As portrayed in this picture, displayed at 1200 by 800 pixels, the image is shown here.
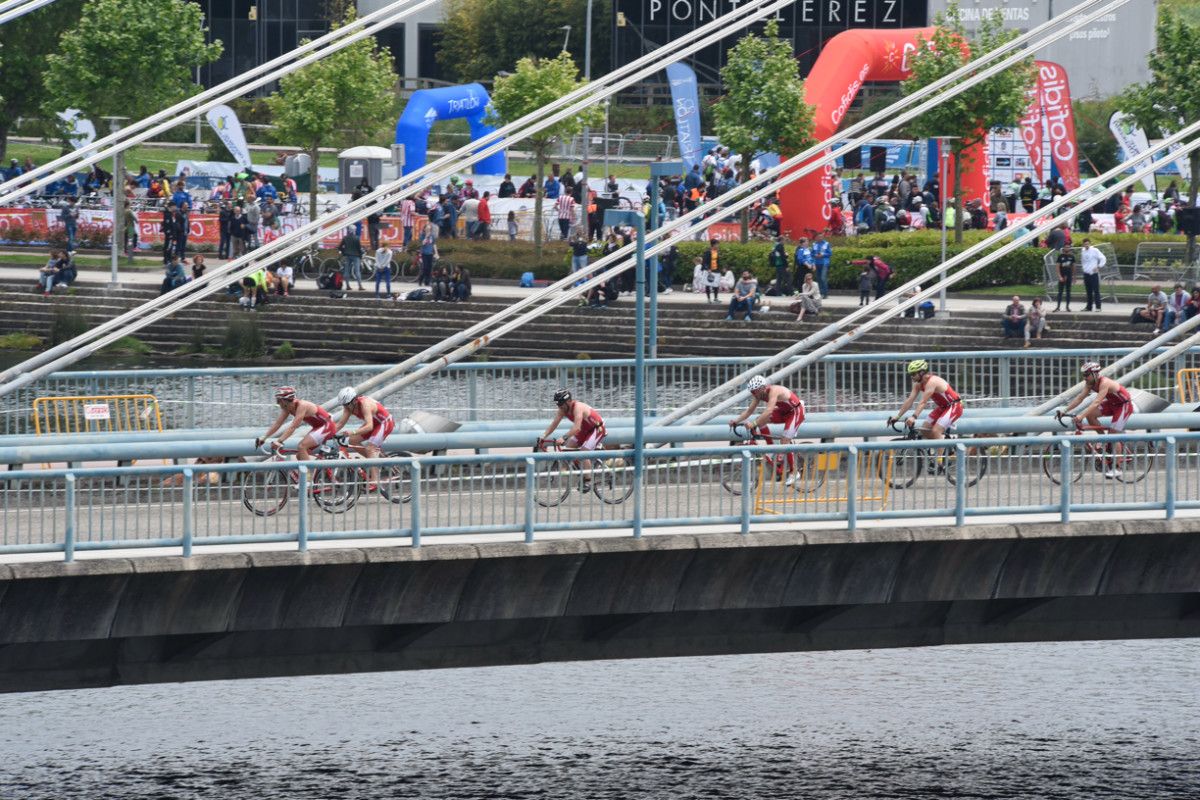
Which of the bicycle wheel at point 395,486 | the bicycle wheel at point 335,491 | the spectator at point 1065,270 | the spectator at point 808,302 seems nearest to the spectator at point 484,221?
the spectator at point 808,302

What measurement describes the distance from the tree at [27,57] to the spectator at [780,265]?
2527cm

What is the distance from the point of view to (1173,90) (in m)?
51.8

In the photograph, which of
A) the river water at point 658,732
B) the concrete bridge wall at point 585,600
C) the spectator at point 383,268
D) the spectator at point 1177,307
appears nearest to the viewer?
the concrete bridge wall at point 585,600

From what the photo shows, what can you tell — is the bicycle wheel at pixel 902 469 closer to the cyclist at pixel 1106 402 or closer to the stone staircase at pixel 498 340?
the cyclist at pixel 1106 402

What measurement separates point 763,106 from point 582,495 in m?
34.2

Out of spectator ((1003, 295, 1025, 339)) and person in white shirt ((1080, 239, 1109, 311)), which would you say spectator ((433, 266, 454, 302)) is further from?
person in white shirt ((1080, 239, 1109, 311))

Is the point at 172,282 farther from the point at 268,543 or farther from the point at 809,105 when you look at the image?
the point at 268,543

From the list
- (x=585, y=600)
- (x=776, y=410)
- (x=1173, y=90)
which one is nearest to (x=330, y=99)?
(x=1173, y=90)

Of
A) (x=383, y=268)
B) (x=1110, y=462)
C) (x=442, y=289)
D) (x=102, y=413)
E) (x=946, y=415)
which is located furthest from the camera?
(x=383, y=268)

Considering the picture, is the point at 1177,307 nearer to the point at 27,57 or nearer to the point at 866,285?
the point at 866,285

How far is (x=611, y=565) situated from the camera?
18047 mm

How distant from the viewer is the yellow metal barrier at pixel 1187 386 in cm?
2836

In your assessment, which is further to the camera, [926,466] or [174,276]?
[174,276]

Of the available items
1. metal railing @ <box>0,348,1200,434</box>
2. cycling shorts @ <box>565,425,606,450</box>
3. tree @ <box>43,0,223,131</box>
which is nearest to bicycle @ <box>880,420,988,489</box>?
cycling shorts @ <box>565,425,606,450</box>
